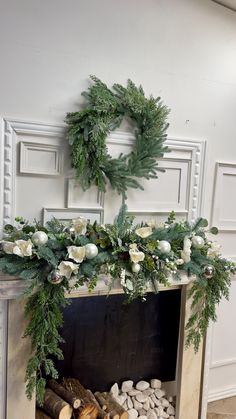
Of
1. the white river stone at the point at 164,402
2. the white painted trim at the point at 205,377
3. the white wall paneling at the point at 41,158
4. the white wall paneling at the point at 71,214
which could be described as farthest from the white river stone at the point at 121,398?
the white wall paneling at the point at 41,158

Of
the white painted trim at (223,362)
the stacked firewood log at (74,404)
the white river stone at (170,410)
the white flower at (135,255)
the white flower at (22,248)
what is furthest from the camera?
the white painted trim at (223,362)

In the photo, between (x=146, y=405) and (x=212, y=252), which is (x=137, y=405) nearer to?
(x=146, y=405)

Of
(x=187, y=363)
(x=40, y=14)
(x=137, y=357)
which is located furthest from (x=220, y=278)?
(x=40, y=14)

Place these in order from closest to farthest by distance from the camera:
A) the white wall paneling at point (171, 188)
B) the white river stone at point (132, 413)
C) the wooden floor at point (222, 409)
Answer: the white wall paneling at point (171, 188) < the white river stone at point (132, 413) < the wooden floor at point (222, 409)

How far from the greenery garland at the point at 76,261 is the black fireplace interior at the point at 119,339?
28cm

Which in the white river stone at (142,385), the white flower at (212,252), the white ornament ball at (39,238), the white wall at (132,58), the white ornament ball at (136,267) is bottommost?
the white river stone at (142,385)

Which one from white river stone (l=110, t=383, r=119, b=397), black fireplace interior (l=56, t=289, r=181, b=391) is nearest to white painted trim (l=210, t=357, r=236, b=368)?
black fireplace interior (l=56, t=289, r=181, b=391)

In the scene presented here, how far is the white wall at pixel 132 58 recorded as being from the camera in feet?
5.02

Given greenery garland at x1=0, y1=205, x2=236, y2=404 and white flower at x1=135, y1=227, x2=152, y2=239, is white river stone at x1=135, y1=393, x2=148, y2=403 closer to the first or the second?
greenery garland at x1=0, y1=205, x2=236, y2=404

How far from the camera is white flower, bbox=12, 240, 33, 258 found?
134 centimetres

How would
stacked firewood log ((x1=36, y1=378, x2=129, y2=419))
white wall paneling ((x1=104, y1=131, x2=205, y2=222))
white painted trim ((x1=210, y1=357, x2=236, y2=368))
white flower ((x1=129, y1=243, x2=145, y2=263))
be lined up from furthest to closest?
white painted trim ((x1=210, y1=357, x2=236, y2=368)), white wall paneling ((x1=104, y1=131, x2=205, y2=222)), stacked firewood log ((x1=36, y1=378, x2=129, y2=419)), white flower ((x1=129, y1=243, x2=145, y2=263))

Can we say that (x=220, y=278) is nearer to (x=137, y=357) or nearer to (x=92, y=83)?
(x=137, y=357)

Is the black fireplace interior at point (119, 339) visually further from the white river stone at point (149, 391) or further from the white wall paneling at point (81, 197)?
the white wall paneling at point (81, 197)

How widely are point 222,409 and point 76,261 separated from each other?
1.59m
